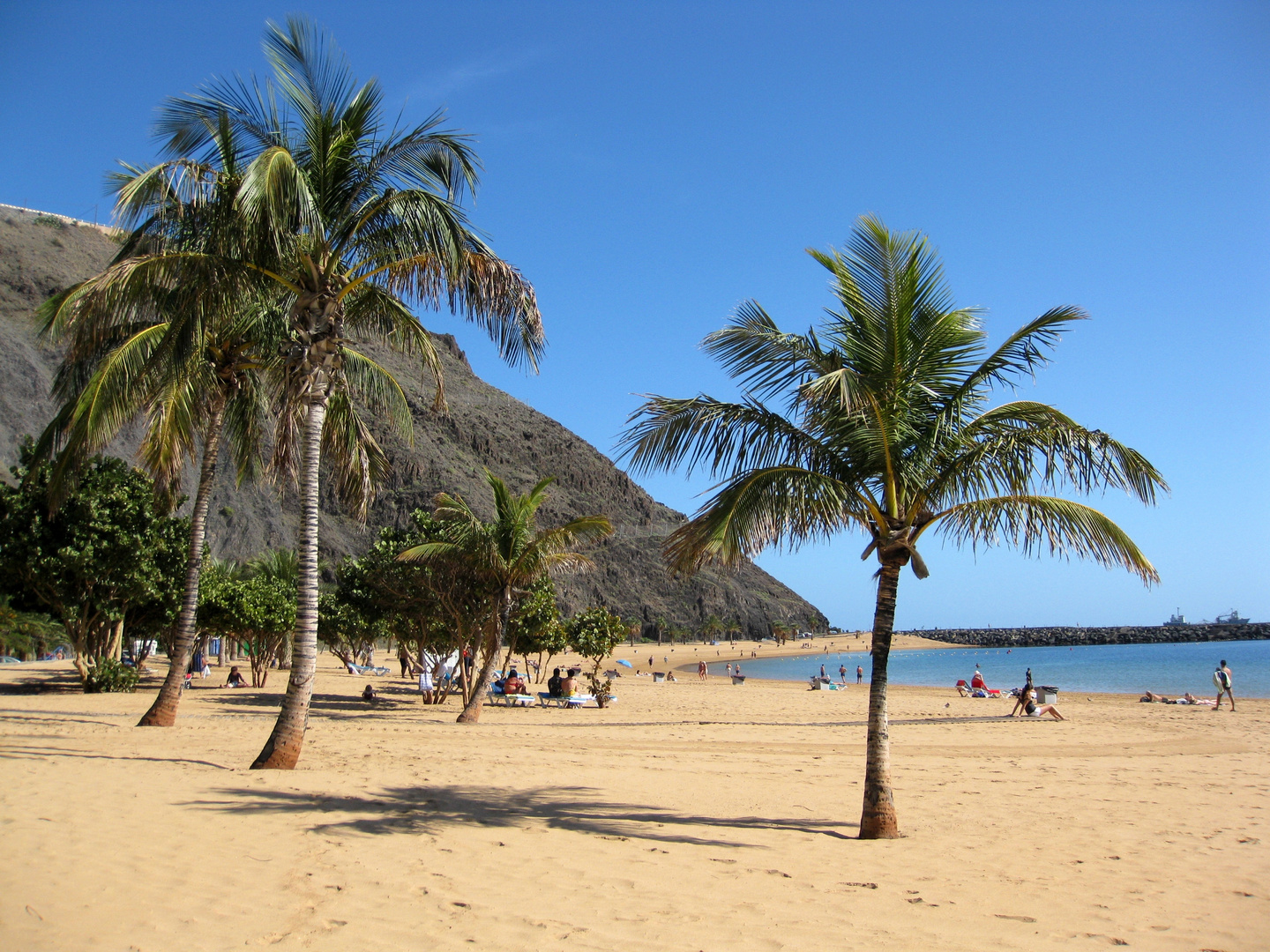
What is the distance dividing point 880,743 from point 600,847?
8.07 feet

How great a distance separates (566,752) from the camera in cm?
1223

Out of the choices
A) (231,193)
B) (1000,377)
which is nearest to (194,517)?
(231,193)

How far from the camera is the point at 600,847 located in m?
6.35

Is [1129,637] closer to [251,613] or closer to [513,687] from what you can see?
[513,687]

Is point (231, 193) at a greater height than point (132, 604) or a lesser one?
greater

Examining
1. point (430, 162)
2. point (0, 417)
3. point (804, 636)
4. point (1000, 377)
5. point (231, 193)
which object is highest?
point (0, 417)

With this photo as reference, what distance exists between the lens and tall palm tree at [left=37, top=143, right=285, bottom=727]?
9367mm

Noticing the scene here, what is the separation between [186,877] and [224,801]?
2438mm

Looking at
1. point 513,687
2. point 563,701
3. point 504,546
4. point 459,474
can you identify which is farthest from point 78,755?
point 459,474

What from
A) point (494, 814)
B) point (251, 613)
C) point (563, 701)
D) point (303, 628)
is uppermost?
point (303, 628)

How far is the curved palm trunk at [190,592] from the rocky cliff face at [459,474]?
28.1 meters

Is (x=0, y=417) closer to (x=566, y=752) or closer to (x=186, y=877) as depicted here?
(x=566, y=752)

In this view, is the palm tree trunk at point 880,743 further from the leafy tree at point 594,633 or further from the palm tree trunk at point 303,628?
the leafy tree at point 594,633

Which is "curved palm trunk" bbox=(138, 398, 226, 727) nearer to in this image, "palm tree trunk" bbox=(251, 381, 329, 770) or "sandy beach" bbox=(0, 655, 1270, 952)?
"sandy beach" bbox=(0, 655, 1270, 952)
